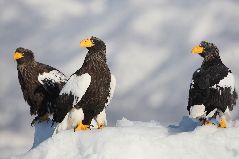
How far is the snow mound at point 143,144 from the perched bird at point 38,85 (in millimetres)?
3817

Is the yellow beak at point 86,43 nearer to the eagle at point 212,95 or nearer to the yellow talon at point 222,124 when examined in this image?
the eagle at point 212,95

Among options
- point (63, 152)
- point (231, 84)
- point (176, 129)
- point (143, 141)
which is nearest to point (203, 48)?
point (231, 84)

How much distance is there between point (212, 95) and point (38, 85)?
5094mm

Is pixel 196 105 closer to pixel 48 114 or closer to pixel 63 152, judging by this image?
pixel 63 152

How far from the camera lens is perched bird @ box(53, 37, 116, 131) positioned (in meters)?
11.2

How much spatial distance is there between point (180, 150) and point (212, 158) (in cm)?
62

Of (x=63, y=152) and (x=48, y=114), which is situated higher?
(x=48, y=114)

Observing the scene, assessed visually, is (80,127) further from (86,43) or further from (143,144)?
(143,144)

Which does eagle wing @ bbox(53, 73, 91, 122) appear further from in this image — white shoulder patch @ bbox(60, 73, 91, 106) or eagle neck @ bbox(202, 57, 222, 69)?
eagle neck @ bbox(202, 57, 222, 69)

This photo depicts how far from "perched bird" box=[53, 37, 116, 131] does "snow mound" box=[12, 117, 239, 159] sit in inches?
39.4

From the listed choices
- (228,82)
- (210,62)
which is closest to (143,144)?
(228,82)

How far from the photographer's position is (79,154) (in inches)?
389

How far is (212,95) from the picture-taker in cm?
1118

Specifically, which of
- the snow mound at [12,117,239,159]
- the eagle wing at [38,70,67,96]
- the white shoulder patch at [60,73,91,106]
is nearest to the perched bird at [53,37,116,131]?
the white shoulder patch at [60,73,91,106]
